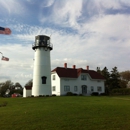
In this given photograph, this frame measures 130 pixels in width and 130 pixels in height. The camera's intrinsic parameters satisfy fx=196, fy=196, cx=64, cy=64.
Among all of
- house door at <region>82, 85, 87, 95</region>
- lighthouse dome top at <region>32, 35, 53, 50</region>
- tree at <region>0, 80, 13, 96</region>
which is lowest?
house door at <region>82, 85, 87, 95</region>

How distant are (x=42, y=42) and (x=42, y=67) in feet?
14.2

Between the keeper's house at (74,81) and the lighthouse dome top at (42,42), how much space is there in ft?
21.2

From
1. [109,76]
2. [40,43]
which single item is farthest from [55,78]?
[109,76]

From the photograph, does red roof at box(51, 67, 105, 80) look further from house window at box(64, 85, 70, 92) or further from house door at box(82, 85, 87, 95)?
house door at box(82, 85, 87, 95)

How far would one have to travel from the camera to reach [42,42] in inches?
1319

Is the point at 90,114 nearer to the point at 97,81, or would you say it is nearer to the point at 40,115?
the point at 40,115

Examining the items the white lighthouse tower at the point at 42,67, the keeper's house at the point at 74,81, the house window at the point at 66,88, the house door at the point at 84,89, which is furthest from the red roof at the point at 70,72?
the white lighthouse tower at the point at 42,67

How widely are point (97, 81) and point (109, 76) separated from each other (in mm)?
14169

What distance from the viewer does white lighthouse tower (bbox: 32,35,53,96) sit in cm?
3241

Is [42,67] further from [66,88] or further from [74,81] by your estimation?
[74,81]

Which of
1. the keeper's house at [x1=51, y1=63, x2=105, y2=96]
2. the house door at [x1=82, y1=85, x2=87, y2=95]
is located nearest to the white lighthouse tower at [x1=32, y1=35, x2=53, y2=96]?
the keeper's house at [x1=51, y1=63, x2=105, y2=96]

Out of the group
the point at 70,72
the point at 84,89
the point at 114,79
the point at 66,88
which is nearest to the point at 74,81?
the point at 70,72

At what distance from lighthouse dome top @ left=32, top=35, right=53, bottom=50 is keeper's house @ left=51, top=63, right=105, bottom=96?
21.2ft

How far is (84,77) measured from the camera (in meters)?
40.4
